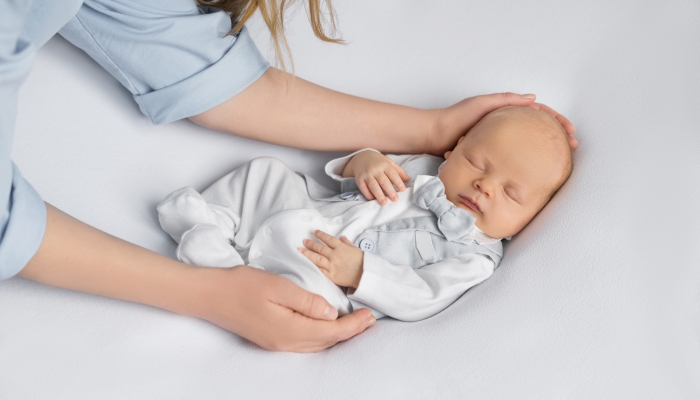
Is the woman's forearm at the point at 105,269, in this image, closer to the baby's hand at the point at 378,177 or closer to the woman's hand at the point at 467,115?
the baby's hand at the point at 378,177

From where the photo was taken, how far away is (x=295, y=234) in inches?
44.1

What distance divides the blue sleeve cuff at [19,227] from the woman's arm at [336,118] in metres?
0.44

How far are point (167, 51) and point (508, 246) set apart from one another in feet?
2.29

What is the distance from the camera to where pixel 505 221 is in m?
1.17

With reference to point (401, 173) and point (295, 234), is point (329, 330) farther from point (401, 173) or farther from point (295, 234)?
point (401, 173)

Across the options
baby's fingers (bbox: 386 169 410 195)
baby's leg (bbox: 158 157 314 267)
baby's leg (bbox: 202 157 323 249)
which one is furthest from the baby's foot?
baby's fingers (bbox: 386 169 410 195)

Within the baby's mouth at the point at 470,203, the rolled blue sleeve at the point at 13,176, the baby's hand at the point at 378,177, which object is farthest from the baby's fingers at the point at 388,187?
the rolled blue sleeve at the point at 13,176

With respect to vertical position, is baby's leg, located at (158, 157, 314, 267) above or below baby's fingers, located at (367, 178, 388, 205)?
below

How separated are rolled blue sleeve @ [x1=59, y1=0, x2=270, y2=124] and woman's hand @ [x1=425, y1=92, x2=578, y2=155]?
37 centimetres

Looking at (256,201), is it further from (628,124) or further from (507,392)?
(628,124)

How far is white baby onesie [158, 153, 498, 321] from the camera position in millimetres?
1051

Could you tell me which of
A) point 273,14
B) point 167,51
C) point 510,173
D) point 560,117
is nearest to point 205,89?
point 167,51

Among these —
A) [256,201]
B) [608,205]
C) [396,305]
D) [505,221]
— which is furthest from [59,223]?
[608,205]

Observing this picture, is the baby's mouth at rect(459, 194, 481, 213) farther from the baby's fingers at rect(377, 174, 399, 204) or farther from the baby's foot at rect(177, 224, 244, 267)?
the baby's foot at rect(177, 224, 244, 267)
